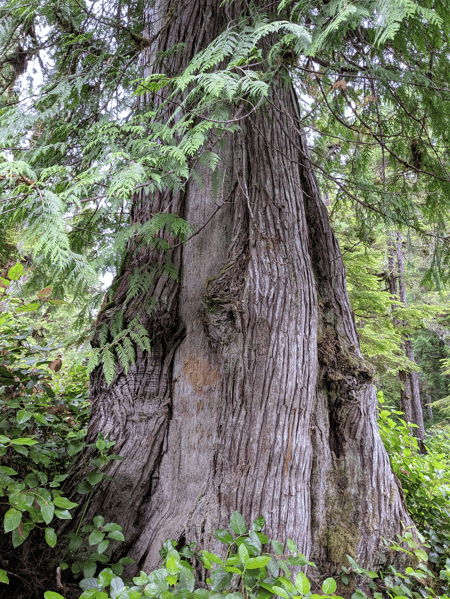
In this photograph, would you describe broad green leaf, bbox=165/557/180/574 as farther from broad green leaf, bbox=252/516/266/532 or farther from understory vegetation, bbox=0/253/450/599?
broad green leaf, bbox=252/516/266/532

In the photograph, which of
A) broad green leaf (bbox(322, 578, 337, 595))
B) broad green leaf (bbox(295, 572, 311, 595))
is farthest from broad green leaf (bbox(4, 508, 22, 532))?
broad green leaf (bbox(322, 578, 337, 595))

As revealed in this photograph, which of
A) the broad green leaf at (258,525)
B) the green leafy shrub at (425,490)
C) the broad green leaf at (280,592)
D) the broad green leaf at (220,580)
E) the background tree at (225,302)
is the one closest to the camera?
the broad green leaf at (280,592)

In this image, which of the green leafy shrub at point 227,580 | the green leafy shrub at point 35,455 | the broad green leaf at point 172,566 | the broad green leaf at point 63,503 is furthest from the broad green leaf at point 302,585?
the broad green leaf at point 63,503

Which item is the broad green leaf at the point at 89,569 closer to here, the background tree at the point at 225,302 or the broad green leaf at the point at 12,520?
the background tree at the point at 225,302

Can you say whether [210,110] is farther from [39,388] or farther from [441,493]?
[441,493]

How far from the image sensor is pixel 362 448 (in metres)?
2.39

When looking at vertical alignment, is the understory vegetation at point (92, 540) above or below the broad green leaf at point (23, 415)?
below

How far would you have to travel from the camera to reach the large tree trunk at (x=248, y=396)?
6.44 feet

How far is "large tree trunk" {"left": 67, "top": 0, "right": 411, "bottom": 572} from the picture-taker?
1963 millimetres

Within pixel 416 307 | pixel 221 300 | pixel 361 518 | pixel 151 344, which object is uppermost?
pixel 416 307

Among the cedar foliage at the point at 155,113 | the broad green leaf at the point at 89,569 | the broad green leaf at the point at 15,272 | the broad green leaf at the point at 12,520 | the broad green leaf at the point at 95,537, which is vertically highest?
the cedar foliage at the point at 155,113

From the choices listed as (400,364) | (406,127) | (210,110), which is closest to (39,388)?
(210,110)

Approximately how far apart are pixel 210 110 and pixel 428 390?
98.0 feet

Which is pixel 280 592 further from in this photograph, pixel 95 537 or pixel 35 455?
pixel 35 455
